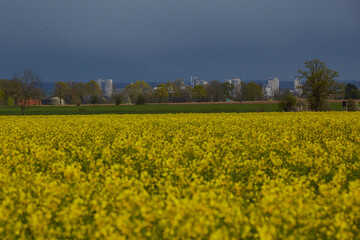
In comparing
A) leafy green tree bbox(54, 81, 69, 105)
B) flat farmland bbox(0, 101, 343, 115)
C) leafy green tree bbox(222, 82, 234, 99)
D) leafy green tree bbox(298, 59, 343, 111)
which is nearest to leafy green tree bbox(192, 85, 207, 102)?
leafy green tree bbox(222, 82, 234, 99)

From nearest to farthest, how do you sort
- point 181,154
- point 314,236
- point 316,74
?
point 314,236, point 181,154, point 316,74

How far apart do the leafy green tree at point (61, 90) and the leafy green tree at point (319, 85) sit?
10186 centimetres

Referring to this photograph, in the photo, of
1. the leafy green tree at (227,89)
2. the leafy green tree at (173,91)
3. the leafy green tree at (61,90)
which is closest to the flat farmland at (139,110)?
the leafy green tree at (173,91)

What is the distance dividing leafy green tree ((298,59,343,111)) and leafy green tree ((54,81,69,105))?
102 metres

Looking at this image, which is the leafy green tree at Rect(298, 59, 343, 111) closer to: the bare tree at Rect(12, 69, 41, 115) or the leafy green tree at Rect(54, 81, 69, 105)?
the bare tree at Rect(12, 69, 41, 115)

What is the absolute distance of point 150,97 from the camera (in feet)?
461

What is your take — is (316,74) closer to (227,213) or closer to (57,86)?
(227,213)

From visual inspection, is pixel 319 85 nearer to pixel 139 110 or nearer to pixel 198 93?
pixel 139 110

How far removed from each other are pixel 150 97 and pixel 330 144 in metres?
130

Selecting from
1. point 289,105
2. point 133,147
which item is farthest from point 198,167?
point 289,105

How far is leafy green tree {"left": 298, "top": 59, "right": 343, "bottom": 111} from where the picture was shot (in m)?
58.3

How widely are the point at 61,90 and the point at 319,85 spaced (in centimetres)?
11392

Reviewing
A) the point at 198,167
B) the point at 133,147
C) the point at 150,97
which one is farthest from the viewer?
the point at 150,97

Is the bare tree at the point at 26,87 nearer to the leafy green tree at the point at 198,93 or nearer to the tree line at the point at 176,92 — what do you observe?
the tree line at the point at 176,92
